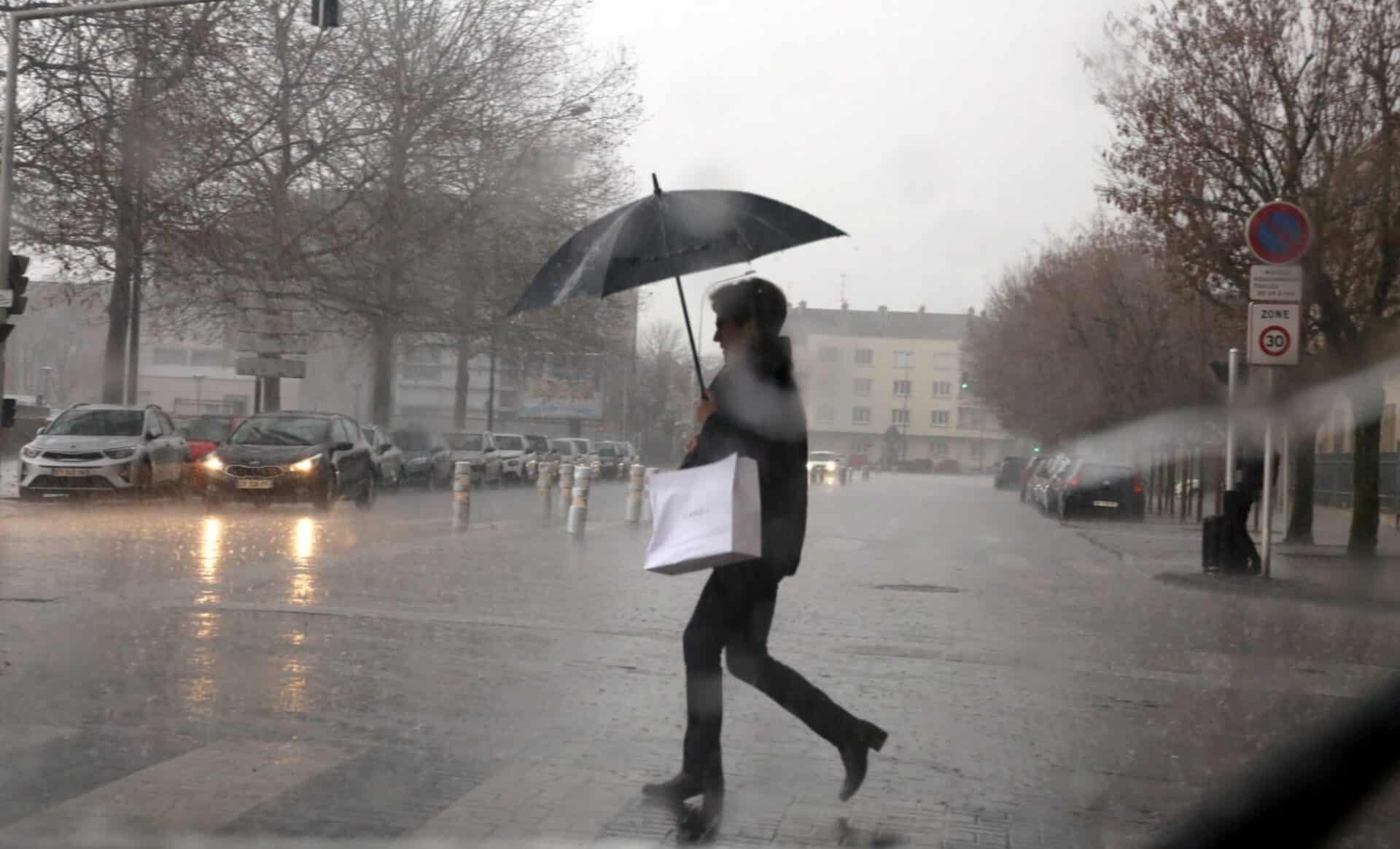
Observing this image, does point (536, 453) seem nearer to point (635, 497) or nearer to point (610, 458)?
point (610, 458)

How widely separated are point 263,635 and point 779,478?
5.26 m

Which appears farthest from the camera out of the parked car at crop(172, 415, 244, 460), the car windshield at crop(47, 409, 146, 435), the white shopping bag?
the parked car at crop(172, 415, 244, 460)

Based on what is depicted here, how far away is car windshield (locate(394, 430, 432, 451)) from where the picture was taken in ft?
141

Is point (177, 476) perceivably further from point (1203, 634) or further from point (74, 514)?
point (1203, 634)

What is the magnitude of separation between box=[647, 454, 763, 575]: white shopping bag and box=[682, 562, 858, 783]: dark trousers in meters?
0.14

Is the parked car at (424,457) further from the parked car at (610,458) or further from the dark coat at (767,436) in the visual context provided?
the dark coat at (767,436)

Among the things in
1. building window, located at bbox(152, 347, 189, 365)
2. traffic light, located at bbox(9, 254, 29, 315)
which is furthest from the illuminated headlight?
building window, located at bbox(152, 347, 189, 365)

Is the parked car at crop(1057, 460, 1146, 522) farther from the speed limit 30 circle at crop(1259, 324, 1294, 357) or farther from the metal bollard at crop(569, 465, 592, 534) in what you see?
the speed limit 30 circle at crop(1259, 324, 1294, 357)

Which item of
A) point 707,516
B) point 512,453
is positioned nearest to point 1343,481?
point 512,453

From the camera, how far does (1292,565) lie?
2078 centimetres

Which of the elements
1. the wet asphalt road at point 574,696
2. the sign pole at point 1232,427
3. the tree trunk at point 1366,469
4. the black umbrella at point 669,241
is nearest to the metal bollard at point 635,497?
the wet asphalt road at point 574,696

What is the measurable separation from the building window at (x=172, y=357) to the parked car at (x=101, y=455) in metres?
75.5

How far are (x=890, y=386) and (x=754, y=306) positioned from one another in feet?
57.3

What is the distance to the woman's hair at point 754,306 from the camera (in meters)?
5.69
